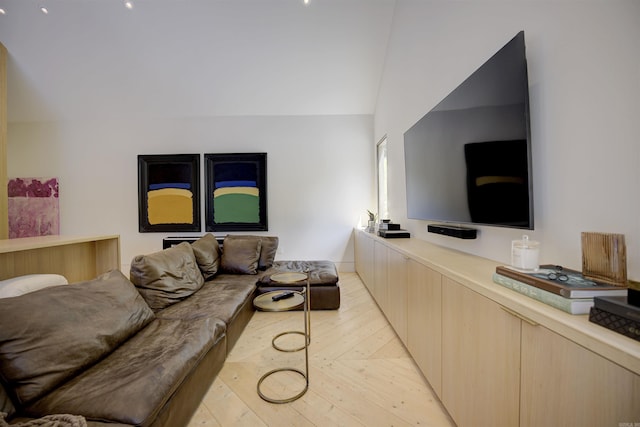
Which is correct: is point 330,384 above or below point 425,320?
below

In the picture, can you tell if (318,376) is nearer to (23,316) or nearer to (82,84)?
(23,316)

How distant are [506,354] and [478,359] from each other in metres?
0.19

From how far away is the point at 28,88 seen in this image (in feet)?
12.9

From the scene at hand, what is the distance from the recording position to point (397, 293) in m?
2.04

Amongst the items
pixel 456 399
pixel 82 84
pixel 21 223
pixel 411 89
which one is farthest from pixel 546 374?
pixel 21 223

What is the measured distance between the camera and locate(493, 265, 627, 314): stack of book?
712mm

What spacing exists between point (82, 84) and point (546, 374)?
19.6 ft

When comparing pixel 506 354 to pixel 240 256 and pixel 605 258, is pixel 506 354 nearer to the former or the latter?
pixel 605 258

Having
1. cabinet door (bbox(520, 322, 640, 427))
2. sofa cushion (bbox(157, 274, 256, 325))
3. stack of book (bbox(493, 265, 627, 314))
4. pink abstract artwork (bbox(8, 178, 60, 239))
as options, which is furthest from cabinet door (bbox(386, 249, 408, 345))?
pink abstract artwork (bbox(8, 178, 60, 239))

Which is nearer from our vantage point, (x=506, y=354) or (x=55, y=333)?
(x=506, y=354)

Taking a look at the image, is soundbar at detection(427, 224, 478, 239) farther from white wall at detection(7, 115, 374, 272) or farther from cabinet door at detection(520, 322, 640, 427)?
white wall at detection(7, 115, 374, 272)

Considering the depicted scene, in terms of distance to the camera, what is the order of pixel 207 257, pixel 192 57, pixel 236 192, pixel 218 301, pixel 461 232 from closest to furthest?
1. pixel 461 232
2. pixel 218 301
3. pixel 207 257
4. pixel 192 57
5. pixel 236 192

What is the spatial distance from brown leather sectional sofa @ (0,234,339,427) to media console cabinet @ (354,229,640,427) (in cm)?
130

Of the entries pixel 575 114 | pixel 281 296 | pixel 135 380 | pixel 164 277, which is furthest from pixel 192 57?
pixel 575 114
